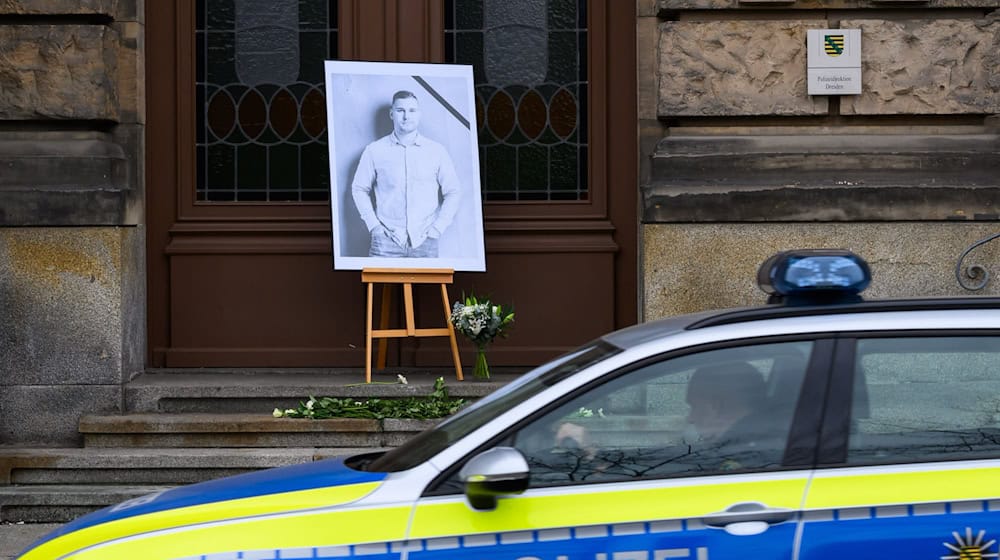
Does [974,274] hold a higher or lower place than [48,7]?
lower

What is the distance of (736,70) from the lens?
29.1ft

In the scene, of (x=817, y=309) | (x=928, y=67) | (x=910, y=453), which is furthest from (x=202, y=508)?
(x=928, y=67)

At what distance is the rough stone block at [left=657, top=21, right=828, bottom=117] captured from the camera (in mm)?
8844

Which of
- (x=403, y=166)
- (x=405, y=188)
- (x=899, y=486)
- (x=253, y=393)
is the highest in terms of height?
(x=403, y=166)

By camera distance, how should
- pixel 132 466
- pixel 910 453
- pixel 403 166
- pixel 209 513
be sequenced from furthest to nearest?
1. pixel 403 166
2. pixel 132 466
3. pixel 209 513
4. pixel 910 453

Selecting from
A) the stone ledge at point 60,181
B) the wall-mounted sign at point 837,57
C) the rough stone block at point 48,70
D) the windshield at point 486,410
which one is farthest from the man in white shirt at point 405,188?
the windshield at point 486,410

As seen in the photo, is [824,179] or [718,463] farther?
[824,179]

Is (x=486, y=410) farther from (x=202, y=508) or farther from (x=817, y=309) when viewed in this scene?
(x=817, y=309)

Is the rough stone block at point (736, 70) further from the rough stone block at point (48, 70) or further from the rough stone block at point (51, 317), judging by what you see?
the rough stone block at point (51, 317)

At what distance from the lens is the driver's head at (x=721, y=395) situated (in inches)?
155

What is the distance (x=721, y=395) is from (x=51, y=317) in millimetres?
5954

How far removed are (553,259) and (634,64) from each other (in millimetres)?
1467

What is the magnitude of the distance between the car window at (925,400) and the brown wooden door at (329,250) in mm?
5613

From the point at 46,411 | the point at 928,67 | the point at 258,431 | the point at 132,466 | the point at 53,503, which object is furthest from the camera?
the point at 928,67
